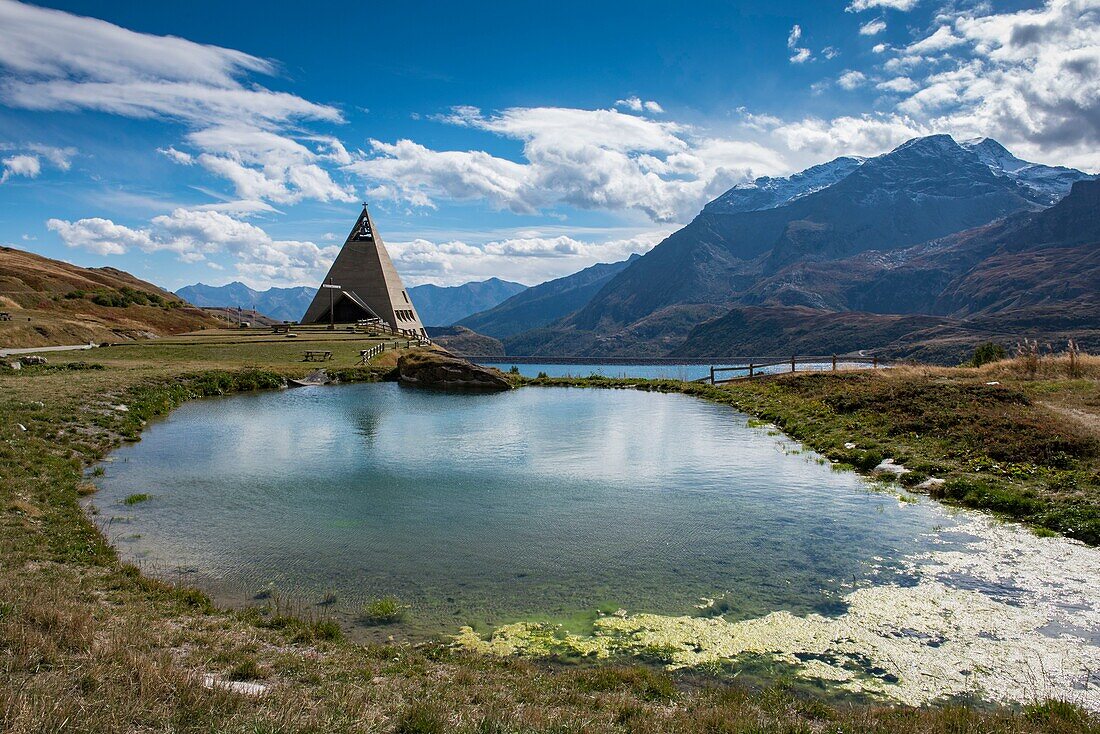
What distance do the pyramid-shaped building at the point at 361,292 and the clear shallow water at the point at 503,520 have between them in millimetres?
60597

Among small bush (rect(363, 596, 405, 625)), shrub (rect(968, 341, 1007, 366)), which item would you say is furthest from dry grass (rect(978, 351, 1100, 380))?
small bush (rect(363, 596, 405, 625))

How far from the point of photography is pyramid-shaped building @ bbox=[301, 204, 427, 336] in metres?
87.0

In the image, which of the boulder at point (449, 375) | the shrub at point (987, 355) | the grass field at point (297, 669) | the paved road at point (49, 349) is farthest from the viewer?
the boulder at point (449, 375)

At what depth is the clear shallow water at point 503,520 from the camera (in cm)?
1147

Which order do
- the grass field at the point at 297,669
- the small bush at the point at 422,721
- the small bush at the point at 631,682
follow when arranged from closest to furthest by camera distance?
the grass field at the point at 297,669, the small bush at the point at 422,721, the small bush at the point at 631,682

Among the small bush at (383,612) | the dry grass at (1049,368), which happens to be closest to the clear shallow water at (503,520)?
the small bush at (383,612)

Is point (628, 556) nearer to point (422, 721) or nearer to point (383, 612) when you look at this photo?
point (383, 612)

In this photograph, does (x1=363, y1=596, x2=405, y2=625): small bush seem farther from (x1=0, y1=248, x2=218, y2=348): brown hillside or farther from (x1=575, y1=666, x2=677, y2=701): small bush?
(x1=0, y1=248, x2=218, y2=348): brown hillside

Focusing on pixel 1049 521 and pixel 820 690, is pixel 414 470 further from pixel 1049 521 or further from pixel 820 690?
pixel 1049 521

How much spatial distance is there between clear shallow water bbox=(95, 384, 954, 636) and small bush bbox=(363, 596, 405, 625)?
254 mm

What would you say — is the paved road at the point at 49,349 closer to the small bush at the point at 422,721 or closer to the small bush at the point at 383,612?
the small bush at the point at 383,612

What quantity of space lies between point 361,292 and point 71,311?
34.0 m

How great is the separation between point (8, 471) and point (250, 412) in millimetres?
15930

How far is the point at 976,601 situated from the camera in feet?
35.9
